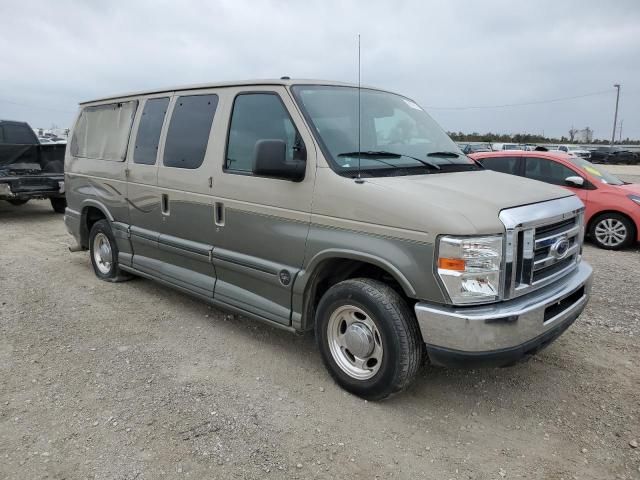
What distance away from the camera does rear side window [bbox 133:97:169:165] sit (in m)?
4.89

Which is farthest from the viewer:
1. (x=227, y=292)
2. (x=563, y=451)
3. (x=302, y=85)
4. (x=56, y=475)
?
(x=227, y=292)

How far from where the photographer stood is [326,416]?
3275 millimetres

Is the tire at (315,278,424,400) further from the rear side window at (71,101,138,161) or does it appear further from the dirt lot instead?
the rear side window at (71,101,138,161)

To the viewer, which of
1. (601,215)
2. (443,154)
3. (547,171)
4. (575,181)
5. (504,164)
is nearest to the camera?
(443,154)

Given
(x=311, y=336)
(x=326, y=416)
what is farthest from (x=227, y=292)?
(x=326, y=416)

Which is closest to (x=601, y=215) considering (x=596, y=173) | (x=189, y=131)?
(x=596, y=173)

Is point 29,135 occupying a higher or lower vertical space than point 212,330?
higher

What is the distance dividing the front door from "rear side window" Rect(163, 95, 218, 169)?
27cm

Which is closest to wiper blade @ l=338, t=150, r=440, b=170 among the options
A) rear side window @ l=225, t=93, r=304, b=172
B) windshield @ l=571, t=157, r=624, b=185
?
rear side window @ l=225, t=93, r=304, b=172

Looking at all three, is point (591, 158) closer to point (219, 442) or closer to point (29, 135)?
point (29, 135)

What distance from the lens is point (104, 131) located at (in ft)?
18.8

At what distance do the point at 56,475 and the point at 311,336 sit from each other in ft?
7.64

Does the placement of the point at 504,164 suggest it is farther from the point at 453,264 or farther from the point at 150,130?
the point at 453,264

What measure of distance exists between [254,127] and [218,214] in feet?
2.54
